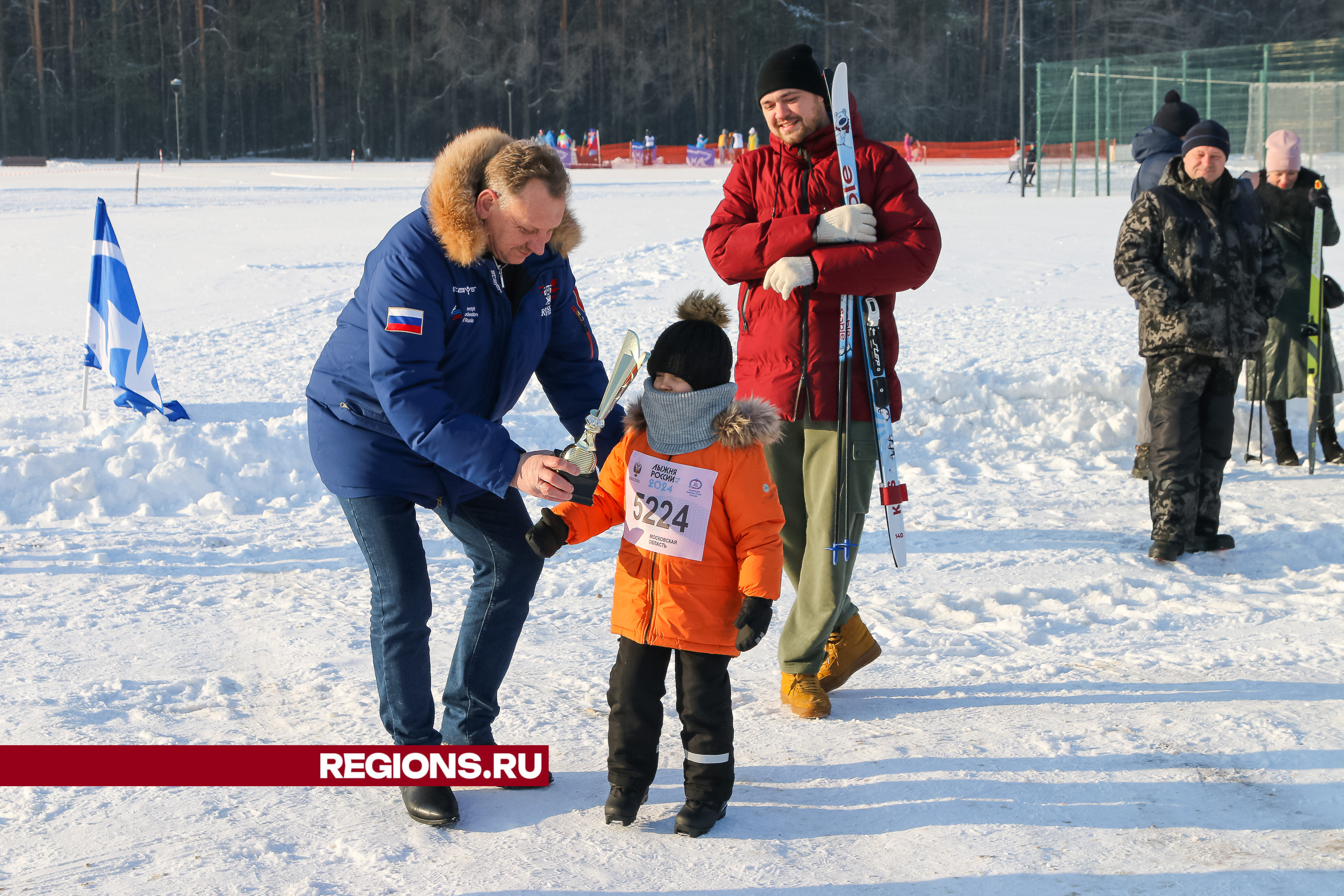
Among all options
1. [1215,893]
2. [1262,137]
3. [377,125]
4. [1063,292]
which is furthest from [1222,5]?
[1215,893]

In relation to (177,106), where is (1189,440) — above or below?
below

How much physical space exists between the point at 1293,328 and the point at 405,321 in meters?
5.76

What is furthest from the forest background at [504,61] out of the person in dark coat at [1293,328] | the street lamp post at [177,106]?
the person in dark coat at [1293,328]

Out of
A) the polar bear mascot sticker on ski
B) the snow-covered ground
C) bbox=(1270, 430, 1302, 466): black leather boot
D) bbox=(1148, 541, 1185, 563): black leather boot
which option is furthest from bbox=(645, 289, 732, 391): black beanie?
bbox=(1270, 430, 1302, 466): black leather boot

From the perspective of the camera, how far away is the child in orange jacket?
281 cm

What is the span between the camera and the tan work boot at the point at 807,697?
3582mm

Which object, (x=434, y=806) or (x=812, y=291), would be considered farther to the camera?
(x=812, y=291)

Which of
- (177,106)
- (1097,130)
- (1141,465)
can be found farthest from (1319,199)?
(177,106)

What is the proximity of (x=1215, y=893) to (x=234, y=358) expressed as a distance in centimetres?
770

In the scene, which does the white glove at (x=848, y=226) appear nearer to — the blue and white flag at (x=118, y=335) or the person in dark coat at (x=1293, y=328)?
the person in dark coat at (x=1293, y=328)

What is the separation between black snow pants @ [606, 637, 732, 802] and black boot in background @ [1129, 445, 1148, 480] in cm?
430

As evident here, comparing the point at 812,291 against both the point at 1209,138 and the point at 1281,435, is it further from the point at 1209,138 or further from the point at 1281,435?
the point at 1281,435

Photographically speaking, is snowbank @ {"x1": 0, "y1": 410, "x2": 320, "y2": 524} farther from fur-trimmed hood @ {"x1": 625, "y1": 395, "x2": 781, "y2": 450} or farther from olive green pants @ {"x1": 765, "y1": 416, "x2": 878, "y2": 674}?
fur-trimmed hood @ {"x1": 625, "y1": 395, "x2": 781, "y2": 450}

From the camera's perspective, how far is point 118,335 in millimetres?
7027
